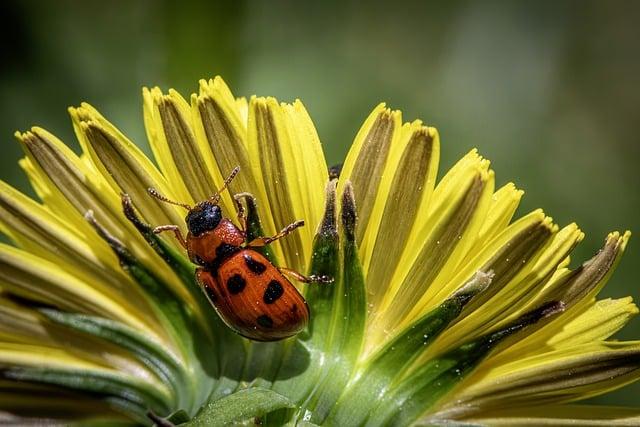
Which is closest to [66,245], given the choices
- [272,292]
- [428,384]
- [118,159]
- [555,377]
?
[118,159]

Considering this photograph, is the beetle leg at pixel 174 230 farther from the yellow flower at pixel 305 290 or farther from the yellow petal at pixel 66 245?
the yellow petal at pixel 66 245

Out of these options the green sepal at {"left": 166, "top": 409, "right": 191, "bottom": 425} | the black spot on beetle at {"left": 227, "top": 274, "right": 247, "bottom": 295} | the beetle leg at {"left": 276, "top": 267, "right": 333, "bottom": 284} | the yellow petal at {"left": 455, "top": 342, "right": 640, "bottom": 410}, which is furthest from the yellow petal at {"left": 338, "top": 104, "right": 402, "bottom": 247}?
the green sepal at {"left": 166, "top": 409, "right": 191, "bottom": 425}

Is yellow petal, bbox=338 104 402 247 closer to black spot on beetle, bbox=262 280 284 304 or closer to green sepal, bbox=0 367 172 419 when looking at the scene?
black spot on beetle, bbox=262 280 284 304

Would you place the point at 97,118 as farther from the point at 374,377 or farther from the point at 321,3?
the point at 321,3

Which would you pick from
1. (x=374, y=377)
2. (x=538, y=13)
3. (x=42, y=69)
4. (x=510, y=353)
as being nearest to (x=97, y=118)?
(x=374, y=377)

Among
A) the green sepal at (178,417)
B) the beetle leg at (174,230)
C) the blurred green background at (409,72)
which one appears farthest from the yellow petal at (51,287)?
the blurred green background at (409,72)

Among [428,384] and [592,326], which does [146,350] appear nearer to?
[428,384]
